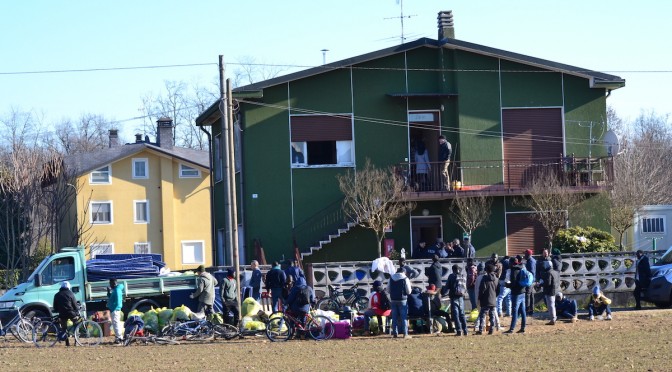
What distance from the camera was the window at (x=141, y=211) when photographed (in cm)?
6022

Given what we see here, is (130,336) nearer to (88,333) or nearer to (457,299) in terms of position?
(88,333)

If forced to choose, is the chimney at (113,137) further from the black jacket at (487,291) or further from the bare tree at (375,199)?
the black jacket at (487,291)

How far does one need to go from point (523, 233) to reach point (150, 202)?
29896 millimetres

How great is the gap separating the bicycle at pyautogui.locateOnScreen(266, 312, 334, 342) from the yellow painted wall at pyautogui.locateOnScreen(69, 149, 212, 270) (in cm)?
3595

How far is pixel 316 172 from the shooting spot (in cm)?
3559

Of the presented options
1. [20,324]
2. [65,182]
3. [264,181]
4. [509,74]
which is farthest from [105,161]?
[20,324]

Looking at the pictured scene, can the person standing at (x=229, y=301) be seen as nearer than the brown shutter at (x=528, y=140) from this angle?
Yes

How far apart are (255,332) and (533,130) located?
49.8ft

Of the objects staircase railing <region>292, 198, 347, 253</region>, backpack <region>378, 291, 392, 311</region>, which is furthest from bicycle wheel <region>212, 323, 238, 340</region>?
staircase railing <region>292, 198, 347, 253</region>

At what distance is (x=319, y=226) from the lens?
1391 inches

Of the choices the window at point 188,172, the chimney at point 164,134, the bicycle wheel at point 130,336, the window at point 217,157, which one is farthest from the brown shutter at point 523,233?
the chimney at point 164,134

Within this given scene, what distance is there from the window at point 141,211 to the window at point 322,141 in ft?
87.4

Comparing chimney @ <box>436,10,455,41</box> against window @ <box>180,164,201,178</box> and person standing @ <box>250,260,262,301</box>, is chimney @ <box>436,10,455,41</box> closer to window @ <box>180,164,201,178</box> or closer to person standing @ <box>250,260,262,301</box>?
person standing @ <box>250,260,262,301</box>

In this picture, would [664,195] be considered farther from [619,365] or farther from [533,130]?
[619,365]
